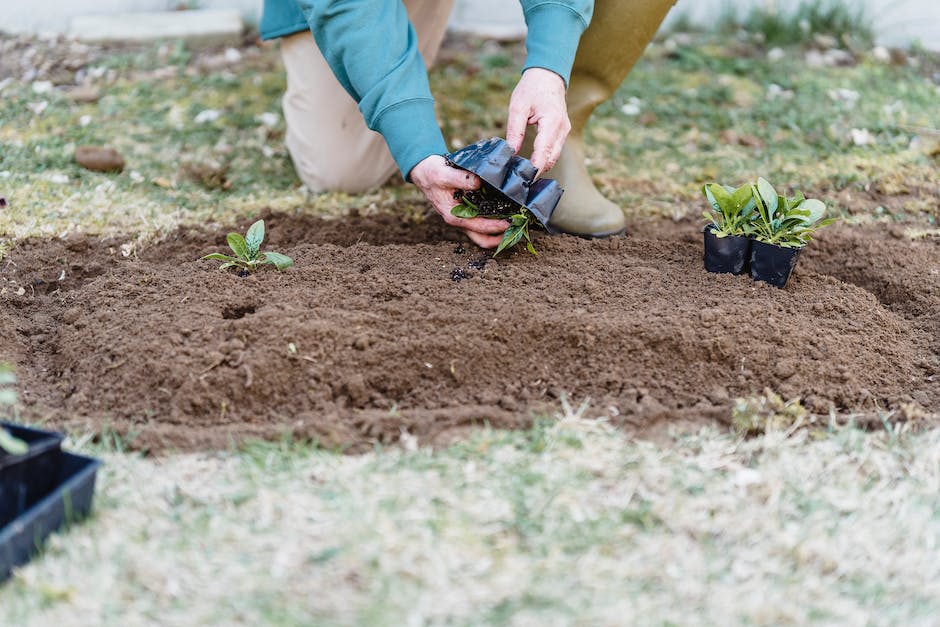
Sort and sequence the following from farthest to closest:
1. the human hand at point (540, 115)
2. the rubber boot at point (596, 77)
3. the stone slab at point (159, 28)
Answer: the stone slab at point (159, 28) → the rubber boot at point (596, 77) → the human hand at point (540, 115)

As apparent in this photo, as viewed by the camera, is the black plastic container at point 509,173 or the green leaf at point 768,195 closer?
the black plastic container at point 509,173

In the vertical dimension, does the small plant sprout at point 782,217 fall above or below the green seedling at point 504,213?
above

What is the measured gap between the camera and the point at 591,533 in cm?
157

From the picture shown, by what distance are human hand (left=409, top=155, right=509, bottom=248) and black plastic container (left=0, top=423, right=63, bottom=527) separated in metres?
1.16

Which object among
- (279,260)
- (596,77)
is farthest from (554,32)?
(279,260)

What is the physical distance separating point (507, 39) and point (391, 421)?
10.2 ft

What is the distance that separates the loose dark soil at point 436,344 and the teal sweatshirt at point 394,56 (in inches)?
13.9

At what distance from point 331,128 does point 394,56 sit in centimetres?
82

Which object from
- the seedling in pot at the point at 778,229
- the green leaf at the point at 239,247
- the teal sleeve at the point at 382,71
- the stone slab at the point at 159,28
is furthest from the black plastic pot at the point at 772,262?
the stone slab at the point at 159,28

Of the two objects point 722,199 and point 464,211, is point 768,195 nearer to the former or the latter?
point 722,199

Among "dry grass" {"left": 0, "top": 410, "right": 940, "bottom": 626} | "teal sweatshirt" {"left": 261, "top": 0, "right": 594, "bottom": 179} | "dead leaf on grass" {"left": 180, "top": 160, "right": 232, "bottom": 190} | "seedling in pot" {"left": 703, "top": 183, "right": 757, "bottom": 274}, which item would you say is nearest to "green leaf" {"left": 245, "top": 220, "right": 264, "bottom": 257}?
"teal sweatshirt" {"left": 261, "top": 0, "right": 594, "bottom": 179}

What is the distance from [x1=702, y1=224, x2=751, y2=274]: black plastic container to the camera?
2.39 m

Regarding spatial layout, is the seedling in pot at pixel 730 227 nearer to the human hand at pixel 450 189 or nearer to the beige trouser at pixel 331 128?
the human hand at pixel 450 189

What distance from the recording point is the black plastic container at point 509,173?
223 centimetres
